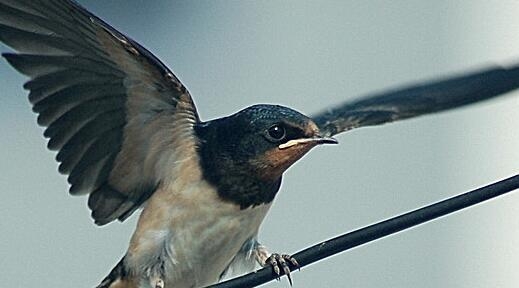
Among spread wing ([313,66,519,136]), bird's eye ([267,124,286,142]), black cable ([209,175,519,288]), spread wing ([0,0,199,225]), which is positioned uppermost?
spread wing ([0,0,199,225])

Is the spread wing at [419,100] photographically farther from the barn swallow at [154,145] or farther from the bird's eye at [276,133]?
the bird's eye at [276,133]

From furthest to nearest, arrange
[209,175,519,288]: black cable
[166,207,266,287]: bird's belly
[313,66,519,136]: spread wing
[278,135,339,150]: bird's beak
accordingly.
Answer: [313,66,519,136]: spread wing < [166,207,266,287]: bird's belly < [278,135,339,150]: bird's beak < [209,175,519,288]: black cable

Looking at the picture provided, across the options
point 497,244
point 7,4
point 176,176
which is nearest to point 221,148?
point 176,176

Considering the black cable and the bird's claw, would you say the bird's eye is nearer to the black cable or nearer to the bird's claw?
the bird's claw

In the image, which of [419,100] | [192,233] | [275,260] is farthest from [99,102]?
[419,100]

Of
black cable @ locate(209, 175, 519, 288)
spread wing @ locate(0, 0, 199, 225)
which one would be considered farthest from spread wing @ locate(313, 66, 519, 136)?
black cable @ locate(209, 175, 519, 288)

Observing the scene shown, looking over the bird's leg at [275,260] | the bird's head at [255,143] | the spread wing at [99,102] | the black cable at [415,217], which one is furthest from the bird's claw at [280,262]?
the black cable at [415,217]
